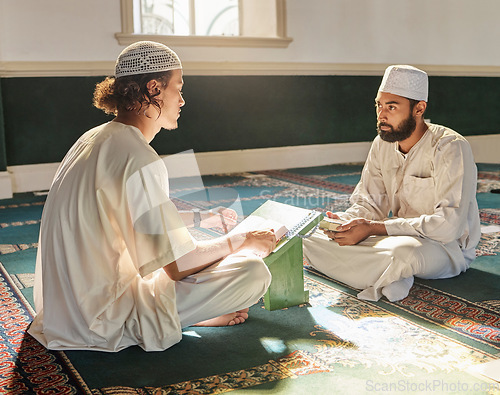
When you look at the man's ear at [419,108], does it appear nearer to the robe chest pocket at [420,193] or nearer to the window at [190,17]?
the robe chest pocket at [420,193]

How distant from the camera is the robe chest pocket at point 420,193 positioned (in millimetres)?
3131

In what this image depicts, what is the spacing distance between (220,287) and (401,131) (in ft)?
4.48

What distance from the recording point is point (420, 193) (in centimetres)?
317

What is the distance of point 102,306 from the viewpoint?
2189mm

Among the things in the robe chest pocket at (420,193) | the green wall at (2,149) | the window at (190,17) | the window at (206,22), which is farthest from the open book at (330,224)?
the window at (190,17)

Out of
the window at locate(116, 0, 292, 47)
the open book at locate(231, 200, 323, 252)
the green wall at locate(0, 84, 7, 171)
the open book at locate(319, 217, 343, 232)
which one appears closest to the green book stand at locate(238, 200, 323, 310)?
the open book at locate(231, 200, 323, 252)

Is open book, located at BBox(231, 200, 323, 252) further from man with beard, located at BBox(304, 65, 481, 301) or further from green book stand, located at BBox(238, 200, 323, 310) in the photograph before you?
man with beard, located at BBox(304, 65, 481, 301)

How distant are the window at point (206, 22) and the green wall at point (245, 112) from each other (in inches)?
18.1

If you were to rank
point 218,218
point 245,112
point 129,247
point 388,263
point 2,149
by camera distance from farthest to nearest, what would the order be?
point 245,112 → point 2,149 → point 388,263 → point 218,218 → point 129,247

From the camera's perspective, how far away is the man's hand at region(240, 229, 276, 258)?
2.42 metres

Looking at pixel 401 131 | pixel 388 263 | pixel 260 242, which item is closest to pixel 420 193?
pixel 401 131

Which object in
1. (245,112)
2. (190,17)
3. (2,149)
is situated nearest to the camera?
(2,149)

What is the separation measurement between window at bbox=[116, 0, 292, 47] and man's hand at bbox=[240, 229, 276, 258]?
4704 millimetres

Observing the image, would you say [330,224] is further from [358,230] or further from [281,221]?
[281,221]
